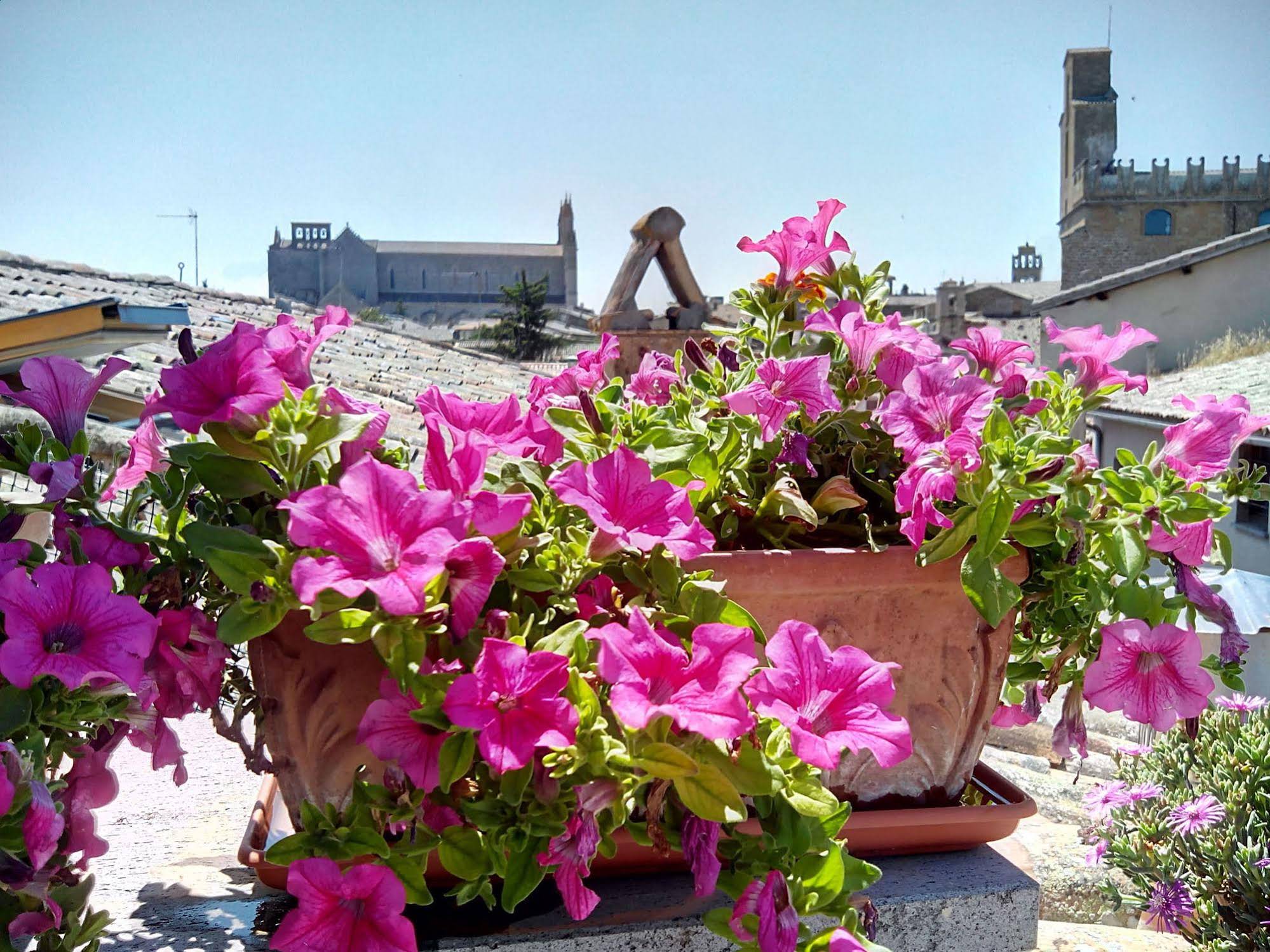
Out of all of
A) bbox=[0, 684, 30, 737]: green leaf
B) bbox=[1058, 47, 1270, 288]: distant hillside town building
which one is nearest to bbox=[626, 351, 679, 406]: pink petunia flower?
bbox=[0, 684, 30, 737]: green leaf

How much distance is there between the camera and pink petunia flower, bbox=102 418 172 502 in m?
0.79

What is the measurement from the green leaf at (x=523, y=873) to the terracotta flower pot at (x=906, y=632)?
0.80ft

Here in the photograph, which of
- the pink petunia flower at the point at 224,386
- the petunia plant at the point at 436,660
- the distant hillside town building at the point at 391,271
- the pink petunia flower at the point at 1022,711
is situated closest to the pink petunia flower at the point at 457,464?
the petunia plant at the point at 436,660

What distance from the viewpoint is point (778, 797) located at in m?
0.65

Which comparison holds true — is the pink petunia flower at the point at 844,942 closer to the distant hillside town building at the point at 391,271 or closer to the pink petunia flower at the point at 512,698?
the pink petunia flower at the point at 512,698

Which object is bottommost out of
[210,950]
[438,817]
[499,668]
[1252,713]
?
[1252,713]

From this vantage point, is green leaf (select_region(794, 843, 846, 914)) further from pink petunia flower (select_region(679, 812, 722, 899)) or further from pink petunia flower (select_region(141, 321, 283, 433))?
pink petunia flower (select_region(141, 321, 283, 433))

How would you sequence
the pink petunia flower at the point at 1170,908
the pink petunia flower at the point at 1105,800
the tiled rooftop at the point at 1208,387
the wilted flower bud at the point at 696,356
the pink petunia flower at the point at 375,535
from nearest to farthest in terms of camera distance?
1. the pink petunia flower at the point at 375,535
2. the wilted flower bud at the point at 696,356
3. the pink petunia flower at the point at 1170,908
4. the pink petunia flower at the point at 1105,800
5. the tiled rooftop at the point at 1208,387

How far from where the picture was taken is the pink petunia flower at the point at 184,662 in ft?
2.34

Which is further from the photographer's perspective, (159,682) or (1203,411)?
(1203,411)

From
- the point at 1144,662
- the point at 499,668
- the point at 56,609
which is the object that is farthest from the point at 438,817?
the point at 1144,662

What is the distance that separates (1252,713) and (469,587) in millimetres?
3678

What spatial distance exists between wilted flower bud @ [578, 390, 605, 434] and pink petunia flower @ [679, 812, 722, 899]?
0.32 m

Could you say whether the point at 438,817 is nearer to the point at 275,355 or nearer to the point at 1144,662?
→ the point at 275,355
